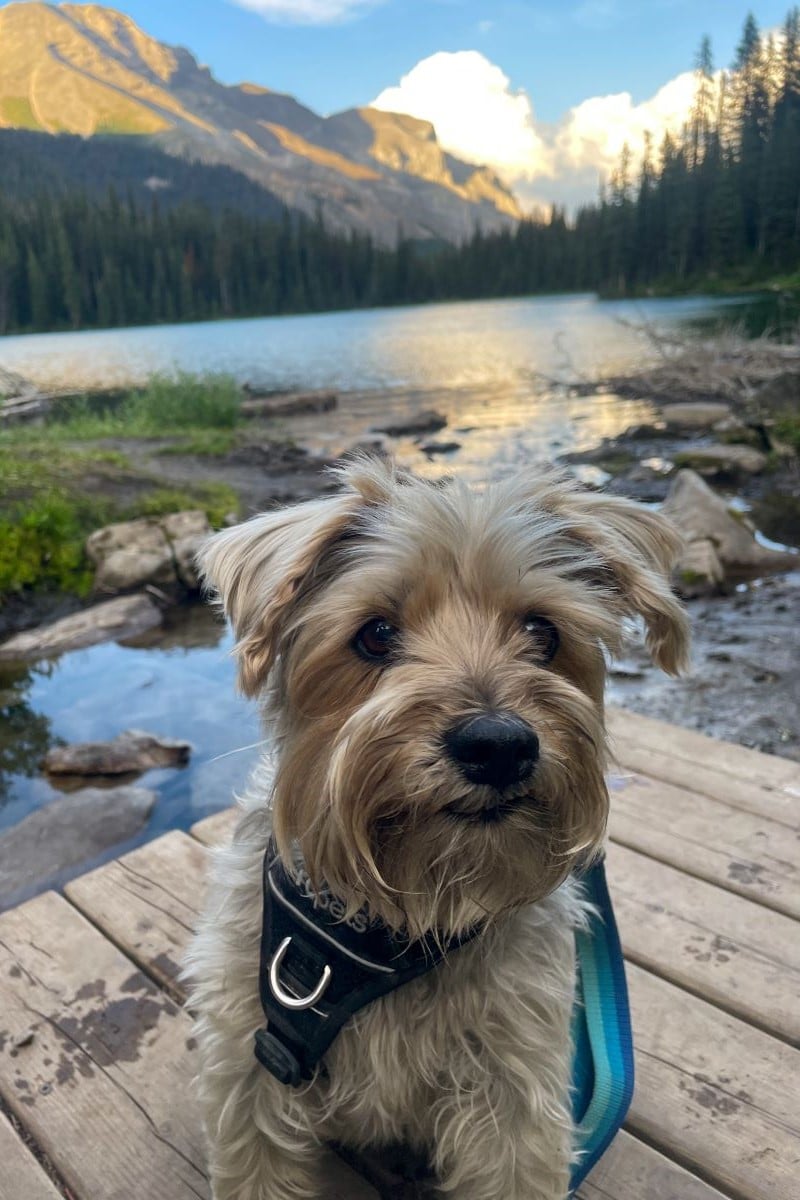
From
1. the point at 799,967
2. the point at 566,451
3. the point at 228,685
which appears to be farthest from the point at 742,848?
the point at 566,451

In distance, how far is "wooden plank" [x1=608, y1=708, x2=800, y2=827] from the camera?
169 inches

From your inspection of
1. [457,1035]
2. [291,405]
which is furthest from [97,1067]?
[291,405]

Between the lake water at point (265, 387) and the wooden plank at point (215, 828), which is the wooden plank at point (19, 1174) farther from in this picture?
the wooden plank at point (215, 828)

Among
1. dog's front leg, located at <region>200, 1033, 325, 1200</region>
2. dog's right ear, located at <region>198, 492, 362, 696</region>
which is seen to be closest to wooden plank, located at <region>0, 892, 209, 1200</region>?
dog's front leg, located at <region>200, 1033, 325, 1200</region>

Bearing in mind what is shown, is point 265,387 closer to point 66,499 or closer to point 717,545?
point 66,499

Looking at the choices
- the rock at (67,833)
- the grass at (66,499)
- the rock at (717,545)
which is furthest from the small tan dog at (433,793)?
the grass at (66,499)

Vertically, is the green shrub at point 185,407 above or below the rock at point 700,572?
above

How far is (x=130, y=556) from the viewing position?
31.2ft

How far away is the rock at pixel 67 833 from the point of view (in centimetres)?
514

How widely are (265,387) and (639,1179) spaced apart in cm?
3104

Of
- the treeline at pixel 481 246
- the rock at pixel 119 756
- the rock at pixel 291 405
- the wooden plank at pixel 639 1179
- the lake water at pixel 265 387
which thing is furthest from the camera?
the treeline at pixel 481 246

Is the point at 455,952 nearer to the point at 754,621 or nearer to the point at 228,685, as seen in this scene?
the point at 228,685

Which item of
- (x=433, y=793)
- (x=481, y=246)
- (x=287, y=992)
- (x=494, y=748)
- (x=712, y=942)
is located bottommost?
(x=712, y=942)

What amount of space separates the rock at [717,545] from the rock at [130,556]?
5387mm
